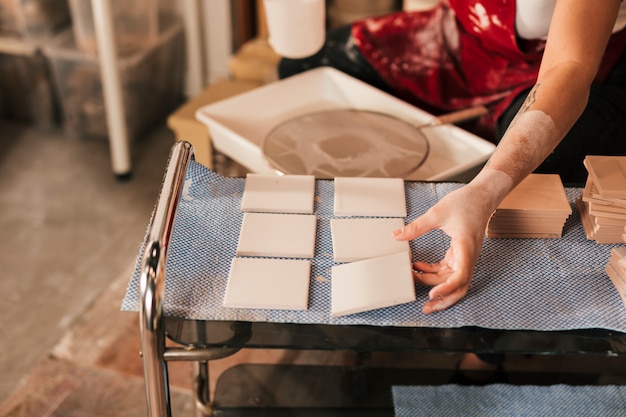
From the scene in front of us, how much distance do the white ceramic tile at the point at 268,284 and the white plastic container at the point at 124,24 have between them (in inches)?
53.6

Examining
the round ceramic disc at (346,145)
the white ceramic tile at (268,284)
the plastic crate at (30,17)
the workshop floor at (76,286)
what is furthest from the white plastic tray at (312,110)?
the plastic crate at (30,17)

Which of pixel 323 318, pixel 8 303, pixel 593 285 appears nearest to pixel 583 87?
pixel 593 285

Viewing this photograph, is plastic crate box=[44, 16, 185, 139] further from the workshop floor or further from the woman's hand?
the woman's hand

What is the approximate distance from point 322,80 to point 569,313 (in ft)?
2.94

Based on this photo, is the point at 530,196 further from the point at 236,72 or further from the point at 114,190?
the point at 114,190

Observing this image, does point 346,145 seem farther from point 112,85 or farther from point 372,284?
point 112,85

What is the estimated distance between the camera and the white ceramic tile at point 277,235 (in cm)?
98

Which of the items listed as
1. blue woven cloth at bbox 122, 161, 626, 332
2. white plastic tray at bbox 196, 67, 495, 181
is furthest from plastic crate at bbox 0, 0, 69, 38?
blue woven cloth at bbox 122, 161, 626, 332

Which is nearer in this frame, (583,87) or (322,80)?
(583,87)

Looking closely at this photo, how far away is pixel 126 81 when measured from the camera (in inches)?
87.0

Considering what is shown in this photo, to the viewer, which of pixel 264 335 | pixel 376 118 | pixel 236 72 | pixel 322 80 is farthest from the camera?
pixel 236 72

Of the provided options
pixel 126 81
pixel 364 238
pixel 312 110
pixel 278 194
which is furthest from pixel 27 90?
pixel 364 238

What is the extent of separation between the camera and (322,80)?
5.37 feet

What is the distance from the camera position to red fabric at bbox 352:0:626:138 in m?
1.44
